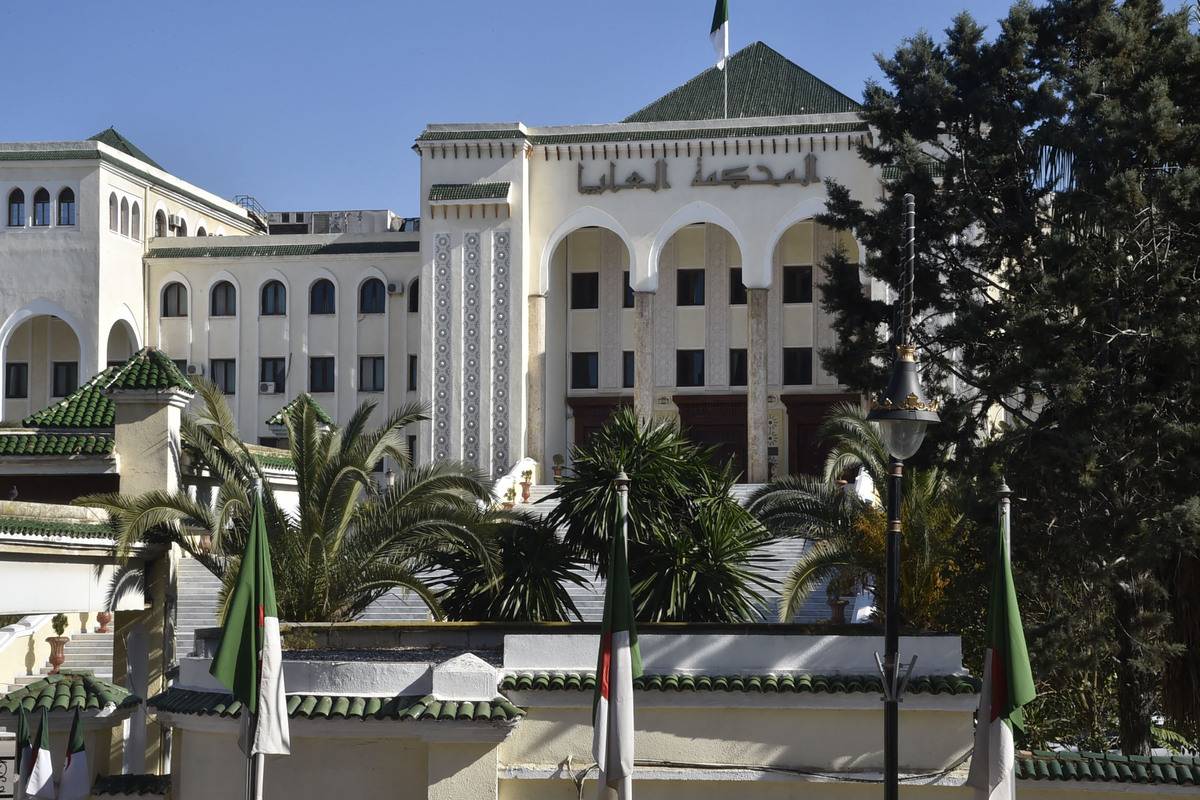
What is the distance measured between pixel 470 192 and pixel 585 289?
3.92m

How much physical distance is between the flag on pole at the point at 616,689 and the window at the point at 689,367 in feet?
89.2

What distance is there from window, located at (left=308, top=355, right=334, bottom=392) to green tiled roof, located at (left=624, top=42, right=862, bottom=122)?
29.8ft

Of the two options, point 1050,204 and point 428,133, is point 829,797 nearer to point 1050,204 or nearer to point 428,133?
point 1050,204

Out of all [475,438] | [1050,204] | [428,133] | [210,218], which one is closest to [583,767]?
[1050,204]

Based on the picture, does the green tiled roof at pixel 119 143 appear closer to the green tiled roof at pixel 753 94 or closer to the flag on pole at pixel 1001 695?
the green tiled roof at pixel 753 94

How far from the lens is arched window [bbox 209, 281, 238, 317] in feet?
124

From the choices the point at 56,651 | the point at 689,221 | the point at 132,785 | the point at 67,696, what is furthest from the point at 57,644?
the point at 689,221

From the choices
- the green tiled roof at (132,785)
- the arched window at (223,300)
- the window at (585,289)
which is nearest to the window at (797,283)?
the window at (585,289)

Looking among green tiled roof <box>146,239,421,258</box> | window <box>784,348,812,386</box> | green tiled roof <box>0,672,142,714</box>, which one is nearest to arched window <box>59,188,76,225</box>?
green tiled roof <box>146,239,421,258</box>

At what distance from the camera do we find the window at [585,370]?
37.0m

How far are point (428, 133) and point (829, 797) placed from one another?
1076 inches

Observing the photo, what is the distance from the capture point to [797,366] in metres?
35.8

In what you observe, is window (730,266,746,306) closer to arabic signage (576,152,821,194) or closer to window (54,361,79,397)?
arabic signage (576,152,821,194)

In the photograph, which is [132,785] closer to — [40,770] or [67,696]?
[40,770]
